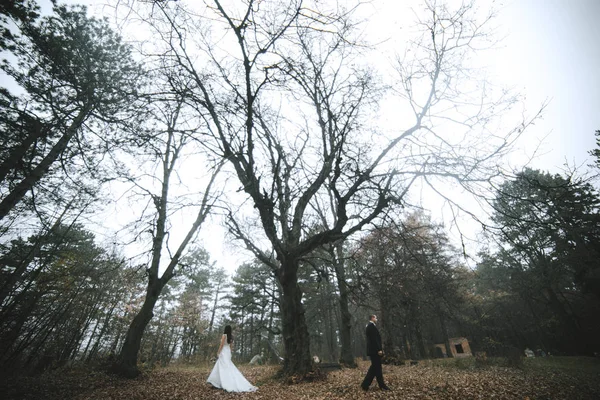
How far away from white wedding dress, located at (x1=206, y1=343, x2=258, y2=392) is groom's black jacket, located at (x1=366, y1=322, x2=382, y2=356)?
3.46 m

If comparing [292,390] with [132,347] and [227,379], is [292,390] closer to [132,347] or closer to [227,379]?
[227,379]

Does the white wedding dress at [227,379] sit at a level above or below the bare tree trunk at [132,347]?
below

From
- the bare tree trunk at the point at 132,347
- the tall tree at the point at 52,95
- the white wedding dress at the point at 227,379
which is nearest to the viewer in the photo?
the tall tree at the point at 52,95

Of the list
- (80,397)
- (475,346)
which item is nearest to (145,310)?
(80,397)

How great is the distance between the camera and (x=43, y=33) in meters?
4.80

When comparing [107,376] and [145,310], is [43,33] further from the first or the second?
[107,376]

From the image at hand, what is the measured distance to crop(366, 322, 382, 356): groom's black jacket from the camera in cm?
A: 580

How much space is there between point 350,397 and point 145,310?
7.49 m

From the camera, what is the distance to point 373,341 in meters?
5.96

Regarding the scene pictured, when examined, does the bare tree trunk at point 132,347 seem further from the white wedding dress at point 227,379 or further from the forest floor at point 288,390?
the white wedding dress at point 227,379

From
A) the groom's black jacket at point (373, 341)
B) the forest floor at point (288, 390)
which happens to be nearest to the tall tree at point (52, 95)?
the forest floor at point (288, 390)

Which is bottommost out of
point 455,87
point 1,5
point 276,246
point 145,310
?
point 145,310

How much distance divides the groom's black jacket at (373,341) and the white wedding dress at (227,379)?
3463mm

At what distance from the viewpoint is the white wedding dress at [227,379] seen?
655 centimetres
